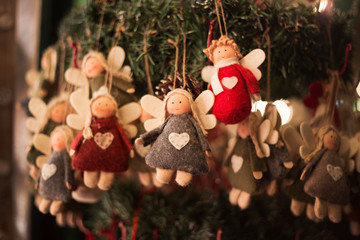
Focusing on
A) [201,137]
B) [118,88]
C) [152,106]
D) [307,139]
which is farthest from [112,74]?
[307,139]

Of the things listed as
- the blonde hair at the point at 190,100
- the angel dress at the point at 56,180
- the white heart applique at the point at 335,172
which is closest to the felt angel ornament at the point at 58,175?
the angel dress at the point at 56,180

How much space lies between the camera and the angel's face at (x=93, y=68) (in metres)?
0.57

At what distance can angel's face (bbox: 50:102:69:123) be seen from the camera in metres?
0.63

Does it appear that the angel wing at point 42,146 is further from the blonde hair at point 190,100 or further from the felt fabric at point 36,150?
the blonde hair at point 190,100

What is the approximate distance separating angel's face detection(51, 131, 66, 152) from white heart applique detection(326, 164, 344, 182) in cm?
47

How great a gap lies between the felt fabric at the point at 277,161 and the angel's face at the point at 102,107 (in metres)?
0.28

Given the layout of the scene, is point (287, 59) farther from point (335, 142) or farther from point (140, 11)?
point (140, 11)

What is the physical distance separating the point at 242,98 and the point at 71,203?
0.52m

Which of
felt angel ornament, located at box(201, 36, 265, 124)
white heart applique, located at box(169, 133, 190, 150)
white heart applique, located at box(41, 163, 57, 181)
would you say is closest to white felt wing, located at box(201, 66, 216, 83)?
felt angel ornament, located at box(201, 36, 265, 124)

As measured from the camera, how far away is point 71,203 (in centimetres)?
73

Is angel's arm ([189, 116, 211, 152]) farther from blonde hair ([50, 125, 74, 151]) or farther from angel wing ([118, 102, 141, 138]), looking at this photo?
blonde hair ([50, 125, 74, 151])

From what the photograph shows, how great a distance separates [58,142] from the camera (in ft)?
1.82

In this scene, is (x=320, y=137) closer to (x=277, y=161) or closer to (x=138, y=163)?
(x=277, y=161)

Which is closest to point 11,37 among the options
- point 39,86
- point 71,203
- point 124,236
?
point 39,86
